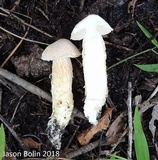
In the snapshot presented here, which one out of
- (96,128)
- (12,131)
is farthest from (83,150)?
(12,131)

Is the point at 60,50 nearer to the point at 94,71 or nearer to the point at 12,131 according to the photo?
the point at 94,71

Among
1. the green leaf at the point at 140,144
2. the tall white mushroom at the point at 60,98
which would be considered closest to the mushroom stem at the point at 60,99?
the tall white mushroom at the point at 60,98

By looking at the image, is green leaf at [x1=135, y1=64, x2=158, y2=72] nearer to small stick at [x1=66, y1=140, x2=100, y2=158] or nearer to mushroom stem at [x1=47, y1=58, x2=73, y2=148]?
mushroom stem at [x1=47, y1=58, x2=73, y2=148]

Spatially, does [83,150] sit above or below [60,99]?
below

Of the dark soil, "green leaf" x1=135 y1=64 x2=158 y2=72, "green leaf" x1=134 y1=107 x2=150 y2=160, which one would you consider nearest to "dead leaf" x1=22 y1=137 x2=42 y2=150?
the dark soil

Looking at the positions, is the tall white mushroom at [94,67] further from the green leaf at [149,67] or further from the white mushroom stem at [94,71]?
the green leaf at [149,67]

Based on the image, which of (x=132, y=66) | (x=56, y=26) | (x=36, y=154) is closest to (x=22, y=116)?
(x=36, y=154)
